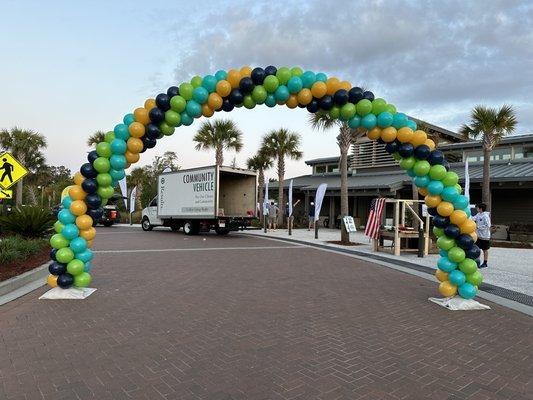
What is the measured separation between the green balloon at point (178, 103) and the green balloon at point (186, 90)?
7 centimetres

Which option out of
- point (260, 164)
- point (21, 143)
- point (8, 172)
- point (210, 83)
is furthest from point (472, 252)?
point (21, 143)

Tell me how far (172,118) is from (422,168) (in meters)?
4.29

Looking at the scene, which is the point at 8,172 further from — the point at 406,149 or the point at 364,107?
the point at 406,149

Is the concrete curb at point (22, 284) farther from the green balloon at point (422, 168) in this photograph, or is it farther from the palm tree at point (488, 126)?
the palm tree at point (488, 126)

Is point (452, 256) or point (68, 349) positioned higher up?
point (452, 256)

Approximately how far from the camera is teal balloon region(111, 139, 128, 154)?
6754 millimetres

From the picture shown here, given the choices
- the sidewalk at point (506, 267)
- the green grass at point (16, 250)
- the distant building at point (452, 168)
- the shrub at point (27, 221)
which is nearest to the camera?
the sidewalk at point (506, 267)

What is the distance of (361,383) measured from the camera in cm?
373

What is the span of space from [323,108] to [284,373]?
4.57 m

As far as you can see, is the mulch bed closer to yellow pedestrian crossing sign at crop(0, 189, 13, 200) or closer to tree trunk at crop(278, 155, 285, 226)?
yellow pedestrian crossing sign at crop(0, 189, 13, 200)

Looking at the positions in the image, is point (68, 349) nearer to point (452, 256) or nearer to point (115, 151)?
point (115, 151)

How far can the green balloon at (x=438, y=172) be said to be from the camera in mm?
6641

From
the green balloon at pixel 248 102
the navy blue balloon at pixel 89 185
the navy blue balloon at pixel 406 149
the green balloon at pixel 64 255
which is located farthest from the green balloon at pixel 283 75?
the green balloon at pixel 64 255

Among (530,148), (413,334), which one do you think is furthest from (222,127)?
(413,334)
